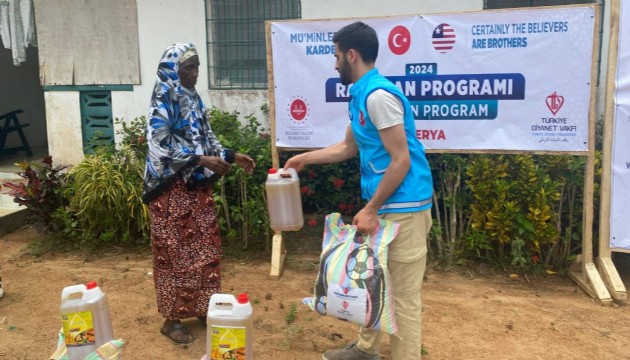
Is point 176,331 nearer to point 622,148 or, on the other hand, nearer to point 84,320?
point 84,320

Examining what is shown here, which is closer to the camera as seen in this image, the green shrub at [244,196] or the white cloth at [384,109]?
the white cloth at [384,109]

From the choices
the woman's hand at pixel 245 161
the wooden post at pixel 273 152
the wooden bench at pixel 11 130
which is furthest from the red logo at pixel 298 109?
the wooden bench at pixel 11 130

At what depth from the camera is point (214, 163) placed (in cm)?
323

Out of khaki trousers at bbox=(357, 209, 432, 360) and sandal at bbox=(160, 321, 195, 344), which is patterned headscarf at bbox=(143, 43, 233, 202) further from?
khaki trousers at bbox=(357, 209, 432, 360)

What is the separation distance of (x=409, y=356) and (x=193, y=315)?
4.77ft

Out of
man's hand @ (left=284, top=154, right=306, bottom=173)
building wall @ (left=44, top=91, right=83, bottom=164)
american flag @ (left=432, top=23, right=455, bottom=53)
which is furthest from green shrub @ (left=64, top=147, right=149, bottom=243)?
american flag @ (left=432, top=23, right=455, bottom=53)

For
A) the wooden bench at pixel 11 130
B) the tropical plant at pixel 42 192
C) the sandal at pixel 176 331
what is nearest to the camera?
the sandal at pixel 176 331

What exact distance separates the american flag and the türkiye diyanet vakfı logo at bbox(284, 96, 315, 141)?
115cm

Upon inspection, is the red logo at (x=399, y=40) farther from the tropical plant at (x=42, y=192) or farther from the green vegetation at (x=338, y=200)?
the tropical plant at (x=42, y=192)

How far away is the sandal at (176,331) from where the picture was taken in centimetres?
351

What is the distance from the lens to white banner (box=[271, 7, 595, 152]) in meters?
4.14

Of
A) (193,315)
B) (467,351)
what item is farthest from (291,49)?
(467,351)

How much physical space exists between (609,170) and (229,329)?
3.19 m

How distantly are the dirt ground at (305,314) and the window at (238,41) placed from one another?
2.25 meters
